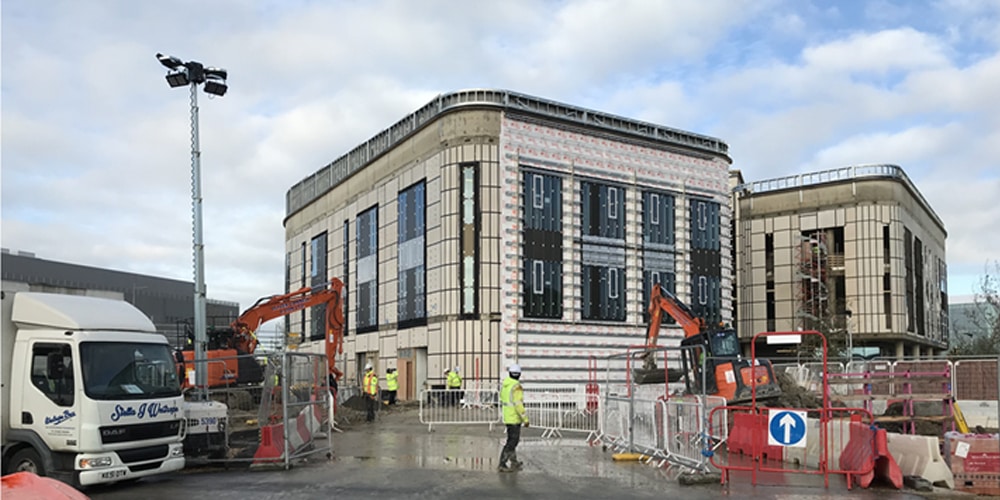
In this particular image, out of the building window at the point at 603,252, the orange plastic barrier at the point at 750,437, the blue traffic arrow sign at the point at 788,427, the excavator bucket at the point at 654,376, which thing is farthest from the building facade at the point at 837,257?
the blue traffic arrow sign at the point at 788,427

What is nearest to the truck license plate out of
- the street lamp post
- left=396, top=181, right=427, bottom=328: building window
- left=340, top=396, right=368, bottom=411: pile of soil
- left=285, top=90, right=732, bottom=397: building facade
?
the street lamp post

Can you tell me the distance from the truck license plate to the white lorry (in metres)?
0.01

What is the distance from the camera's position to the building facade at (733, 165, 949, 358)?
180ft

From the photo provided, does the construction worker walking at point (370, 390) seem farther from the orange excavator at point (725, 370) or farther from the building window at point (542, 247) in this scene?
the building window at point (542, 247)

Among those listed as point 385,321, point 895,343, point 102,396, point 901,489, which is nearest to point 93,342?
point 102,396

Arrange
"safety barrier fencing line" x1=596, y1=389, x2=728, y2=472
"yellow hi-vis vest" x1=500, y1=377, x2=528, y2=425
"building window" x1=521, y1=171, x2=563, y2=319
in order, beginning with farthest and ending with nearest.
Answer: "building window" x1=521, y1=171, x2=563, y2=319 → "yellow hi-vis vest" x1=500, y1=377, x2=528, y2=425 → "safety barrier fencing line" x1=596, y1=389, x2=728, y2=472

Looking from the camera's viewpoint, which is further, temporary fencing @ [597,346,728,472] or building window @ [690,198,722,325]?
building window @ [690,198,722,325]

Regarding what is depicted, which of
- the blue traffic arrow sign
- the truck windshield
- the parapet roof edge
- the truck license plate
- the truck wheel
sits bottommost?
the truck license plate

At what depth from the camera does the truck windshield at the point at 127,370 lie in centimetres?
1324

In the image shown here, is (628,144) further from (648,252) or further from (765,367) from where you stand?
(765,367)

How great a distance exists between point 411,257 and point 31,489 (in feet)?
113

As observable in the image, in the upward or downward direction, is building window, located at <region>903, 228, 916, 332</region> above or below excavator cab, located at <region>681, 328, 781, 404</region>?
above

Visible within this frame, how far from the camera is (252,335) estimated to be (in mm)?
26141

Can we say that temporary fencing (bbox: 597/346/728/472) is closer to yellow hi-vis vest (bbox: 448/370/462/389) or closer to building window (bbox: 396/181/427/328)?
yellow hi-vis vest (bbox: 448/370/462/389)
